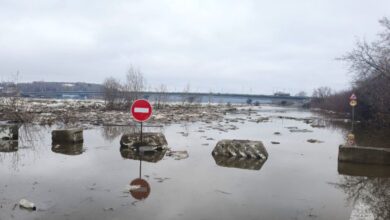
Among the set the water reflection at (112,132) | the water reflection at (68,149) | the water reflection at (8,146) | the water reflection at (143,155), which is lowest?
the water reflection at (112,132)

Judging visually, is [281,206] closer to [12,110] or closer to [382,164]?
[382,164]

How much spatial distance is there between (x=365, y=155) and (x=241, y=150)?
4.12 metres

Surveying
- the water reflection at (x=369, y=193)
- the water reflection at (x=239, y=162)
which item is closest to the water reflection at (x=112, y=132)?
the water reflection at (x=239, y=162)

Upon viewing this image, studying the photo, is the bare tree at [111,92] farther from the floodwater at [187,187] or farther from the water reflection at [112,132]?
the floodwater at [187,187]

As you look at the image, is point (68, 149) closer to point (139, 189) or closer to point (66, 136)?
point (66, 136)

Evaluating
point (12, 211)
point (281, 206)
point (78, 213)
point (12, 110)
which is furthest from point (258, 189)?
point (12, 110)

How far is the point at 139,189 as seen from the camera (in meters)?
8.09

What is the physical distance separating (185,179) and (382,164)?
6.91m

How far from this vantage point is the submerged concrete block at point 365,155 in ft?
39.2

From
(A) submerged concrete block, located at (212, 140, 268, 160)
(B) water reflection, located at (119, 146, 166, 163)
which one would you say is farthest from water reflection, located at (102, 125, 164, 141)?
(A) submerged concrete block, located at (212, 140, 268, 160)

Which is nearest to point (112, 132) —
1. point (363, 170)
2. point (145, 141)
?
point (145, 141)

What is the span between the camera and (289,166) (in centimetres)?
1153

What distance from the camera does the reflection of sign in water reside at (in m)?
7.56

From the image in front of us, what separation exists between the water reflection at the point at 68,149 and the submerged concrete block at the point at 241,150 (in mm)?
5049
